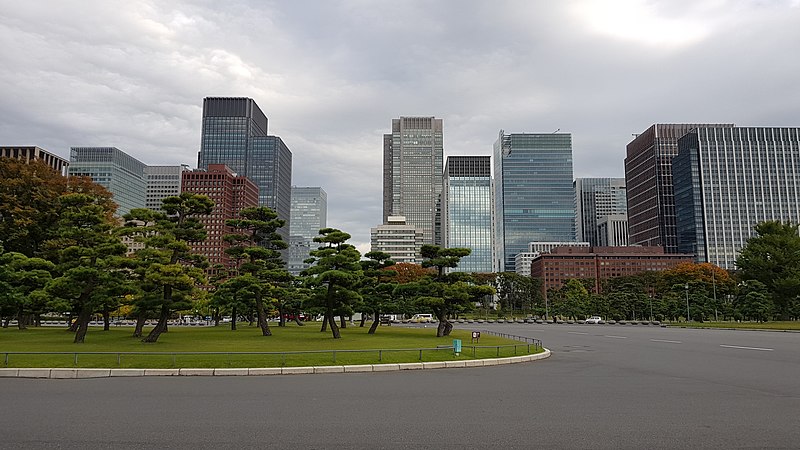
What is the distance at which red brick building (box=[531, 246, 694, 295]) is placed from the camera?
191375 mm

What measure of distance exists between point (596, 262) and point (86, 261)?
190750mm

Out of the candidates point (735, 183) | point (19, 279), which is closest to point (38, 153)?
point (19, 279)

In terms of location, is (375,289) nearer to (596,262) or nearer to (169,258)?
(169,258)

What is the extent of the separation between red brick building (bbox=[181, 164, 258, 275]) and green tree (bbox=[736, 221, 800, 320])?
128 m

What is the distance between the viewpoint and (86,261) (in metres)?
28.7

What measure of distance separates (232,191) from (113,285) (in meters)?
148

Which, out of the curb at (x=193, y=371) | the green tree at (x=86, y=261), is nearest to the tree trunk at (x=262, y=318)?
the green tree at (x=86, y=261)

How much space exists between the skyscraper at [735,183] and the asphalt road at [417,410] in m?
194

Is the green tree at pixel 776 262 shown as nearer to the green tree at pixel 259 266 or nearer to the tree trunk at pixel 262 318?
the green tree at pixel 259 266

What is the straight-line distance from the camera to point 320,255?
35.4 m

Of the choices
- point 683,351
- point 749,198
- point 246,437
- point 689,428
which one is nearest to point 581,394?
point 689,428

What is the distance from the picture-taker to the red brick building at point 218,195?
16388 cm

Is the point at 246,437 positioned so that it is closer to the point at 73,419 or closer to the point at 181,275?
the point at 73,419

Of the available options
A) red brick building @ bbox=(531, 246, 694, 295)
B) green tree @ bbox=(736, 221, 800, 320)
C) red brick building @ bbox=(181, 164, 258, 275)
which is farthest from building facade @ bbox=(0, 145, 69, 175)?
red brick building @ bbox=(531, 246, 694, 295)
